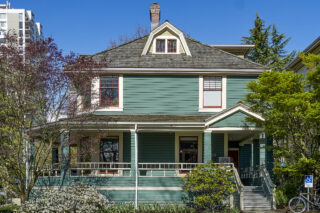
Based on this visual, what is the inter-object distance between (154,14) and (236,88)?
768 centimetres

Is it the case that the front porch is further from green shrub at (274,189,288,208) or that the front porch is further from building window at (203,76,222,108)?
building window at (203,76,222,108)

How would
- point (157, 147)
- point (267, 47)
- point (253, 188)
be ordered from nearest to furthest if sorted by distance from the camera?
1. point (253, 188)
2. point (157, 147)
3. point (267, 47)

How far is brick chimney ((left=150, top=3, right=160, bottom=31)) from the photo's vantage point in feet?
75.4

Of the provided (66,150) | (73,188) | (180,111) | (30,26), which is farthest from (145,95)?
(30,26)

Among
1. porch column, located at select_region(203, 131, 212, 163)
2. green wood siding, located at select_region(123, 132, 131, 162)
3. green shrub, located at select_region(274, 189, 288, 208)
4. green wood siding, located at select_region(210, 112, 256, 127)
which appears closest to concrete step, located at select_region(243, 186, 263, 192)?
green shrub, located at select_region(274, 189, 288, 208)

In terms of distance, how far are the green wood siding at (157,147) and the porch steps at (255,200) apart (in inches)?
171

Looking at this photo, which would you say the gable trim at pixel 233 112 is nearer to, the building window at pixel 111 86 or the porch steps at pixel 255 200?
the porch steps at pixel 255 200

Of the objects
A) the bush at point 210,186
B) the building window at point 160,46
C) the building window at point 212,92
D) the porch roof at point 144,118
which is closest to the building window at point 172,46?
the building window at point 160,46

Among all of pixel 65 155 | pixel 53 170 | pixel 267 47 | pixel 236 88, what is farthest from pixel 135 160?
pixel 267 47

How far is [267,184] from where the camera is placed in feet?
51.8

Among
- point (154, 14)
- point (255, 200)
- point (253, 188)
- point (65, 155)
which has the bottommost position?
point (255, 200)

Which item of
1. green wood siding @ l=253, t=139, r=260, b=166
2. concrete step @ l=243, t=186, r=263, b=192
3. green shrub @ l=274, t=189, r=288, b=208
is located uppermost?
green wood siding @ l=253, t=139, r=260, b=166

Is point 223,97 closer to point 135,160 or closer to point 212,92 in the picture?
point 212,92

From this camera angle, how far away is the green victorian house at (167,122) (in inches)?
639
